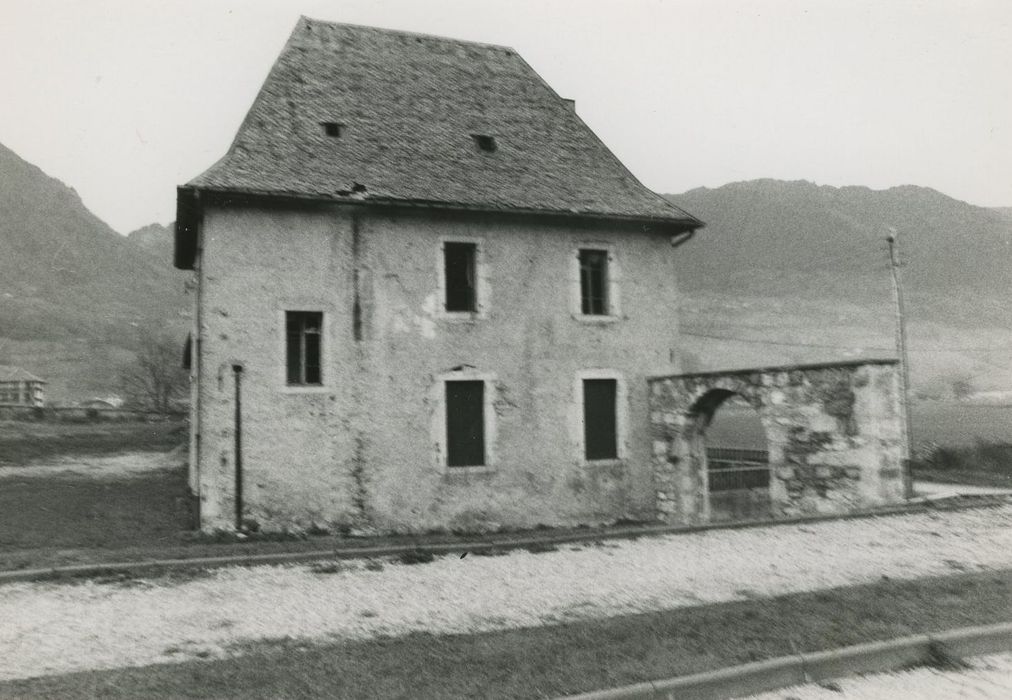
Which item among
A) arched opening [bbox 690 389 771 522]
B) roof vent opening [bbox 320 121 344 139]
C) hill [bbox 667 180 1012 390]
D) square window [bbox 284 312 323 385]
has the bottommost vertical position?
arched opening [bbox 690 389 771 522]

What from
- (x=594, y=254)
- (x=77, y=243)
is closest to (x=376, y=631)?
(x=594, y=254)

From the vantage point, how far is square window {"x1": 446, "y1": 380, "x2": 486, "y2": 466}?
14.0 meters

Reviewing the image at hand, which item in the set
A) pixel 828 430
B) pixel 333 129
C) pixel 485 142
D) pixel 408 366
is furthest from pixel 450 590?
pixel 485 142

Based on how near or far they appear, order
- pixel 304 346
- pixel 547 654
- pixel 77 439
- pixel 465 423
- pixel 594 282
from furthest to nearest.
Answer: pixel 77 439
pixel 594 282
pixel 465 423
pixel 304 346
pixel 547 654

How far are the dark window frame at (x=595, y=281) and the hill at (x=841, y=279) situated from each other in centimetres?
4844

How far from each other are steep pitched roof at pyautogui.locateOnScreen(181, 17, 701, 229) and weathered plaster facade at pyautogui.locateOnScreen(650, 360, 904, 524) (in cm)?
479

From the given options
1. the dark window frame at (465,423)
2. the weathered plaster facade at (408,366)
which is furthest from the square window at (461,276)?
the dark window frame at (465,423)

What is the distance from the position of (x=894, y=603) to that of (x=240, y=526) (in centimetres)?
976

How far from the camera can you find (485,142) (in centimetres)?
1631

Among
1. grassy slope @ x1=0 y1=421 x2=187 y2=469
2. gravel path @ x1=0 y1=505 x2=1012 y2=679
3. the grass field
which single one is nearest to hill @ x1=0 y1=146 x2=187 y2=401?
the grass field

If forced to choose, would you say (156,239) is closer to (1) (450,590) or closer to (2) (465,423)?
(2) (465,423)

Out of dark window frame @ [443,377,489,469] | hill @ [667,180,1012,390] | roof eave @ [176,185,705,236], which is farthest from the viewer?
hill @ [667,180,1012,390]

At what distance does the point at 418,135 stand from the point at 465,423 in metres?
6.30

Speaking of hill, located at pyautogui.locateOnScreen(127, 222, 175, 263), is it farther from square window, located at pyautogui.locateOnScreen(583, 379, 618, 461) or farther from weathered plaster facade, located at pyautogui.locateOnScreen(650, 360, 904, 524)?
weathered plaster facade, located at pyautogui.locateOnScreen(650, 360, 904, 524)
